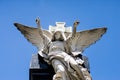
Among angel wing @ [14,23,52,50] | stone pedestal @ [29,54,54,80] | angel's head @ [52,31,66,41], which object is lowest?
stone pedestal @ [29,54,54,80]

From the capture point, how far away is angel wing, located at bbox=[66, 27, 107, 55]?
16906mm

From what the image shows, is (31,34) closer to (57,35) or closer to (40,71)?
(57,35)

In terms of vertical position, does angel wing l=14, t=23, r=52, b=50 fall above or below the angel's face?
above

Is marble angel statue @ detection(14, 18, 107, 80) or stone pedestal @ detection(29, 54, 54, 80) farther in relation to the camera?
stone pedestal @ detection(29, 54, 54, 80)

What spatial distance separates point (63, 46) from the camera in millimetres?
16156

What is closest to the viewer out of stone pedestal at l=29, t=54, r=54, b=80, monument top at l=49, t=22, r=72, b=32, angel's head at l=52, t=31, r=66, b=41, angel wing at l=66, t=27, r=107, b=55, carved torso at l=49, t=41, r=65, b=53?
stone pedestal at l=29, t=54, r=54, b=80

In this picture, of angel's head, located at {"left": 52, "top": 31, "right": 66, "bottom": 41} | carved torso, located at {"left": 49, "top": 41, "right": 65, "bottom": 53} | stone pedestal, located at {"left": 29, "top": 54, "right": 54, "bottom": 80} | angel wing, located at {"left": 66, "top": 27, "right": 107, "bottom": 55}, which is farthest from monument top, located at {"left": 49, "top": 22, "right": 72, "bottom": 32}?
stone pedestal, located at {"left": 29, "top": 54, "right": 54, "bottom": 80}

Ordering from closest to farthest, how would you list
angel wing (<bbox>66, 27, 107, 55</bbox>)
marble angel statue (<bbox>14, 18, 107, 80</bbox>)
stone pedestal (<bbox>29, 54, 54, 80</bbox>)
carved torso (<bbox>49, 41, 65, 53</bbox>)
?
marble angel statue (<bbox>14, 18, 107, 80</bbox>)
stone pedestal (<bbox>29, 54, 54, 80</bbox>)
carved torso (<bbox>49, 41, 65, 53</bbox>)
angel wing (<bbox>66, 27, 107, 55</bbox>)

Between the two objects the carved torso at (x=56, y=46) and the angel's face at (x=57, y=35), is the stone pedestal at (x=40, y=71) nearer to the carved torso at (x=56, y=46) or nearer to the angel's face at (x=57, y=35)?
the carved torso at (x=56, y=46)

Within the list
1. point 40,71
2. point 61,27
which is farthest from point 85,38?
point 40,71

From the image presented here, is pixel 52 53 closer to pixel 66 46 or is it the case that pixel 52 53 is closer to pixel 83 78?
pixel 66 46

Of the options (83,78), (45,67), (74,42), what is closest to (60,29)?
(74,42)

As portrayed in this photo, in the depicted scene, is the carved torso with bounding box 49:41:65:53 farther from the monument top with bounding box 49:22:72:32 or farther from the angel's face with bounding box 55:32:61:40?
the monument top with bounding box 49:22:72:32

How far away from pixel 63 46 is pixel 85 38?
1.32m
